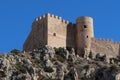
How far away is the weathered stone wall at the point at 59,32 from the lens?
4149 inches

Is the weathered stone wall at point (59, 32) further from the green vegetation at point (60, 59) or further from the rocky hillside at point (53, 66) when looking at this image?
the green vegetation at point (60, 59)

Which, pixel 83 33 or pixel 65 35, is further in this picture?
pixel 83 33

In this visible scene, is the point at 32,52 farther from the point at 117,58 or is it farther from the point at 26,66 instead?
the point at 117,58

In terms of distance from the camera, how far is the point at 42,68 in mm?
99625

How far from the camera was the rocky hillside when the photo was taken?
97.1m

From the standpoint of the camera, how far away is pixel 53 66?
100 metres

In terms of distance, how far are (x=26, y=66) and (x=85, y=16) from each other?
49.2ft

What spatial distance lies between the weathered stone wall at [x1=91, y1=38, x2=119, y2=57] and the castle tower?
958mm

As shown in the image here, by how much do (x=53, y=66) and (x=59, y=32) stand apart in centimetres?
782

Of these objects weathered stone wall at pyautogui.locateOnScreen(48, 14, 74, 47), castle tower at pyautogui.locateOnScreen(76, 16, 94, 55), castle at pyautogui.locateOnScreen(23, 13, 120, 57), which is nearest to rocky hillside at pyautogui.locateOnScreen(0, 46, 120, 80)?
weathered stone wall at pyautogui.locateOnScreen(48, 14, 74, 47)

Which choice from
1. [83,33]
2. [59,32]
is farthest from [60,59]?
[83,33]

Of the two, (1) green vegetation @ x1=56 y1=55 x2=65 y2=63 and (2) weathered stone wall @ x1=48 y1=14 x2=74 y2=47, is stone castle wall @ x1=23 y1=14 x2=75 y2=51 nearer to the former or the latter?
(2) weathered stone wall @ x1=48 y1=14 x2=74 y2=47

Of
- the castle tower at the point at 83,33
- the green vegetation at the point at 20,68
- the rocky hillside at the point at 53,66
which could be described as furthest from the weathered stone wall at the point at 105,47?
the green vegetation at the point at 20,68

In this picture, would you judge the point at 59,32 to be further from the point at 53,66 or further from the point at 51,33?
the point at 53,66
